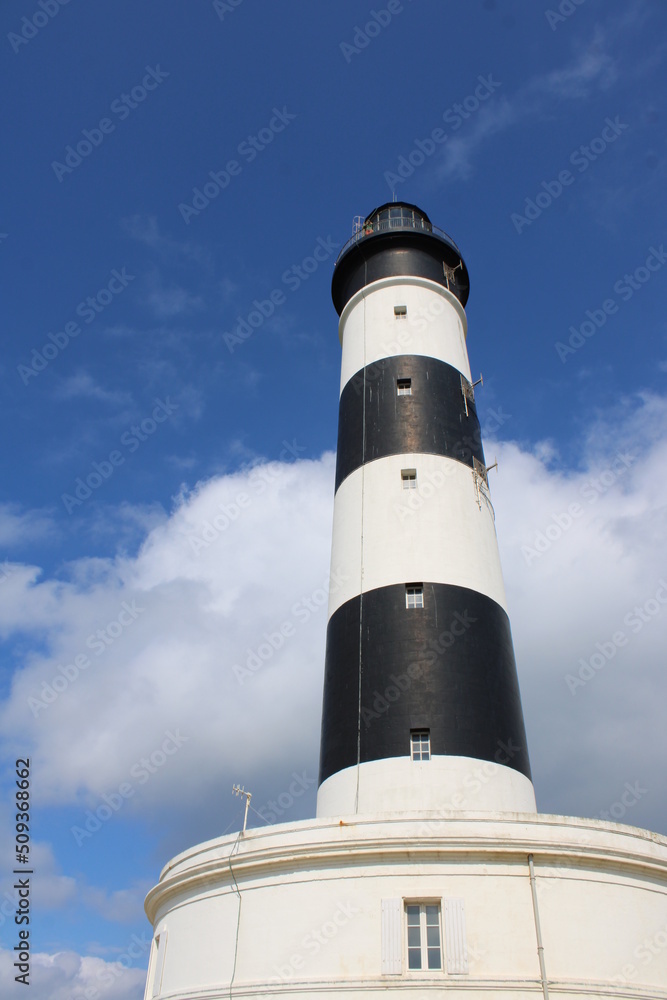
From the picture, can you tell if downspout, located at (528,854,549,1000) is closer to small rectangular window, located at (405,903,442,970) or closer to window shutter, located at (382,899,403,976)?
small rectangular window, located at (405,903,442,970)

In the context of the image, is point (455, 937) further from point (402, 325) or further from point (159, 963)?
point (402, 325)

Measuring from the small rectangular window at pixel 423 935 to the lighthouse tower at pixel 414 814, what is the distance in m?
0.02

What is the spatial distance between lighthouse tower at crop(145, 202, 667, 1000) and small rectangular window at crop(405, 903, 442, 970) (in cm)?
2

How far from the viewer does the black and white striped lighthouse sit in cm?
1388

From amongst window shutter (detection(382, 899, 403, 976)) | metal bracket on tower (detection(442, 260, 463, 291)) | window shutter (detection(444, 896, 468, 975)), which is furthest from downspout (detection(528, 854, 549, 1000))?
metal bracket on tower (detection(442, 260, 463, 291))

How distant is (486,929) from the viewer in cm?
1021

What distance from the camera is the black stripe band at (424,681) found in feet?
46.2

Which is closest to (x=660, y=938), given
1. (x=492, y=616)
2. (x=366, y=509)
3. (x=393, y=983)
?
(x=393, y=983)

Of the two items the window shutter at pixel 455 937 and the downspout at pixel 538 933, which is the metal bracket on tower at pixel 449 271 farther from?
the window shutter at pixel 455 937

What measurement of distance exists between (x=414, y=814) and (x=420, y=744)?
2.85 metres

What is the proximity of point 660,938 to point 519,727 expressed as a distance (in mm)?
4660

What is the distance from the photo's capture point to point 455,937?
10.1m

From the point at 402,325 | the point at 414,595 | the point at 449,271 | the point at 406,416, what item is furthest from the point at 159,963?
the point at 449,271

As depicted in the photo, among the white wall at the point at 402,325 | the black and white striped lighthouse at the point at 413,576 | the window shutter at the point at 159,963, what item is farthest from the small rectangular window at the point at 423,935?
the white wall at the point at 402,325
